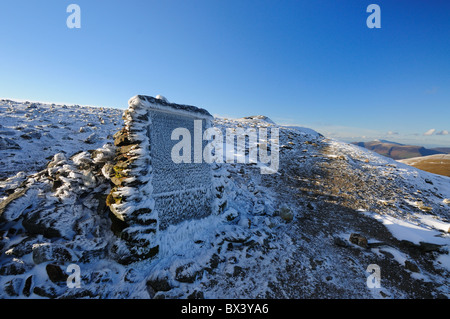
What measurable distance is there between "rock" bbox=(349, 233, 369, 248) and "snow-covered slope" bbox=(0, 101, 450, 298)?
27 millimetres

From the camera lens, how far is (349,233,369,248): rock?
18.6 feet

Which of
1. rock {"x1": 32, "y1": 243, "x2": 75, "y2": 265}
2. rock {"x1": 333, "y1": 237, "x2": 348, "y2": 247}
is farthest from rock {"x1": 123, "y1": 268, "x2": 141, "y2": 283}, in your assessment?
rock {"x1": 333, "y1": 237, "x2": 348, "y2": 247}

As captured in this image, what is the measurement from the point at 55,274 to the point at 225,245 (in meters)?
3.88

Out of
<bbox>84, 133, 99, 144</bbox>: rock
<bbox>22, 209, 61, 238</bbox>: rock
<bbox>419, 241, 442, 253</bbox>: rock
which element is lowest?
<bbox>419, 241, 442, 253</bbox>: rock

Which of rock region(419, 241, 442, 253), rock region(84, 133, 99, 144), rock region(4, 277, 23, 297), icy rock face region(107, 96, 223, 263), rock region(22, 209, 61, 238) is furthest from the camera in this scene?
rock region(84, 133, 99, 144)

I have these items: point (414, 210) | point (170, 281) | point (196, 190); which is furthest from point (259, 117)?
point (170, 281)

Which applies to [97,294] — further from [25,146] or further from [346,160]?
[346,160]

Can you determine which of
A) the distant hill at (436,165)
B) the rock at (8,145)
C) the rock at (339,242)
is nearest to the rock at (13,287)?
the rock at (339,242)

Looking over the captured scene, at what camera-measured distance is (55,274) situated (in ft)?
11.8

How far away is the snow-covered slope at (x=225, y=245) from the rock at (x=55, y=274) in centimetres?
2

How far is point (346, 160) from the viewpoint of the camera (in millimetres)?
13430

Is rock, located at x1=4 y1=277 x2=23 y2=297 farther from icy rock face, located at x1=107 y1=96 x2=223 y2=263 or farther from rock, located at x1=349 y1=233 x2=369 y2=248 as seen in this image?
rock, located at x1=349 y1=233 x2=369 y2=248

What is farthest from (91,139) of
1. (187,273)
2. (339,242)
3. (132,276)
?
(339,242)
